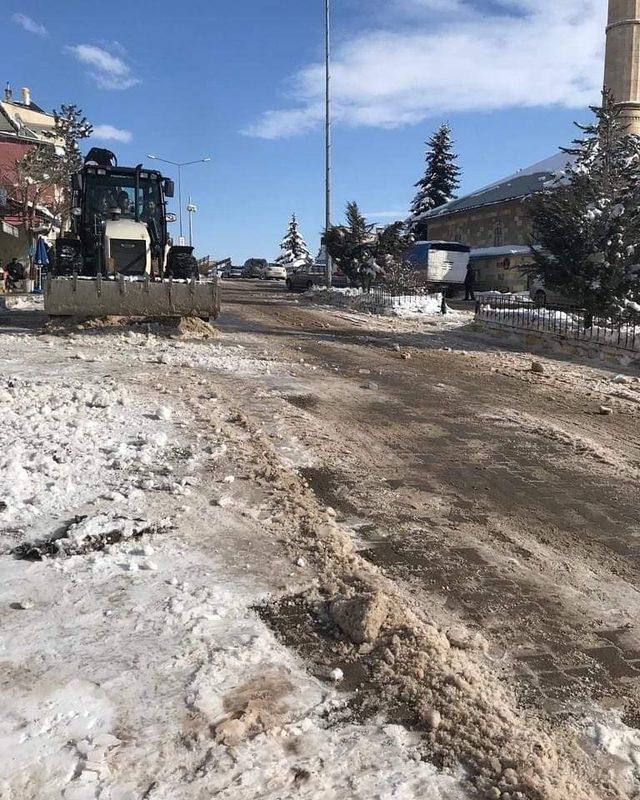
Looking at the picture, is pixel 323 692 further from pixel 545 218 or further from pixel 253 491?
pixel 545 218

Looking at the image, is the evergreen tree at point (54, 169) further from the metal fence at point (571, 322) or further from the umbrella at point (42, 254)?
the metal fence at point (571, 322)

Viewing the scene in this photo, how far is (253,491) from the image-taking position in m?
5.12

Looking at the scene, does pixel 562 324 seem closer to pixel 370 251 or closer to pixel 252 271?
pixel 370 251

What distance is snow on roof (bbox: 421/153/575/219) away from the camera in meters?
46.2

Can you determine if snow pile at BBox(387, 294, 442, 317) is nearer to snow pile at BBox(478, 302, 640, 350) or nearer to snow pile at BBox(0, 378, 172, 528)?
snow pile at BBox(478, 302, 640, 350)

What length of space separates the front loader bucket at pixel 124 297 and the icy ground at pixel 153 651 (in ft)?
26.2

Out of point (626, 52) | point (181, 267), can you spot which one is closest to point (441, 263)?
point (181, 267)

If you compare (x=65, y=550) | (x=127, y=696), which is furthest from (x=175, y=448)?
(x=127, y=696)

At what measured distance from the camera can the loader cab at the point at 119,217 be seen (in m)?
14.9

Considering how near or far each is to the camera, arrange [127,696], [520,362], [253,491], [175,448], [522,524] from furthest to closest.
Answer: [520,362] < [175,448] < [253,491] < [522,524] < [127,696]

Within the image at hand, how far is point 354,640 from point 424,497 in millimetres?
2239

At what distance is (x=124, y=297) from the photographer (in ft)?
44.6

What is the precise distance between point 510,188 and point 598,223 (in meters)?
36.2

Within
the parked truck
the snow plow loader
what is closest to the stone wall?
the snow plow loader
